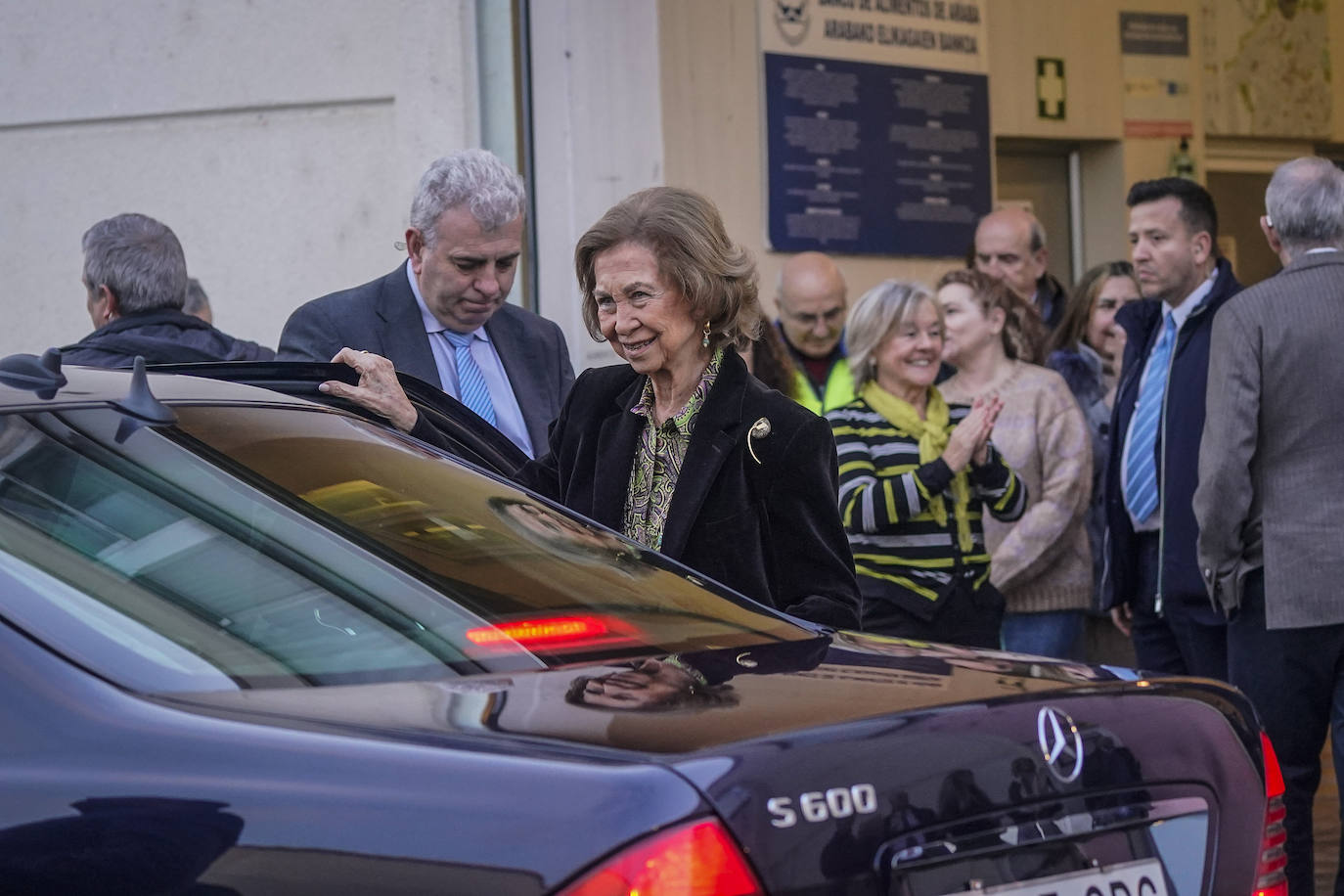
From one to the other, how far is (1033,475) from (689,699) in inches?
158

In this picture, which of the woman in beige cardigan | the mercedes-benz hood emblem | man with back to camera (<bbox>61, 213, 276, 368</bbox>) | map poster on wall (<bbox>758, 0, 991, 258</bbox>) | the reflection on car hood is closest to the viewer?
the reflection on car hood

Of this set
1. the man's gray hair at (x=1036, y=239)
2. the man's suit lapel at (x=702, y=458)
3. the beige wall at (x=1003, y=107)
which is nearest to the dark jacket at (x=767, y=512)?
the man's suit lapel at (x=702, y=458)

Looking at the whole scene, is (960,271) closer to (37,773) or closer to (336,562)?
(336,562)

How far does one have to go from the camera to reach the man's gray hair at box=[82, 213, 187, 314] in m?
5.20

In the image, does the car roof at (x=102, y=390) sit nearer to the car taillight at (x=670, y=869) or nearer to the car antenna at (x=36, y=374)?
the car antenna at (x=36, y=374)

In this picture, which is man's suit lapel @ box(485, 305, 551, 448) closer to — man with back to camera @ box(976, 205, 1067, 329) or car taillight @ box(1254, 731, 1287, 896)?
car taillight @ box(1254, 731, 1287, 896)

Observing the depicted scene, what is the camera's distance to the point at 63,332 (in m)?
7.43

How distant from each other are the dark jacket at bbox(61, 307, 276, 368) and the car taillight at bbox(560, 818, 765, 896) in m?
3.23

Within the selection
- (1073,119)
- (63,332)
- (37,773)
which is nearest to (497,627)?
(37,773)

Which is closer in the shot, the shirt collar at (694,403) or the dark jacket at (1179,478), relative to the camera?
the shirt collar at (694,403)

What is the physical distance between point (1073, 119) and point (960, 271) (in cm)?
368

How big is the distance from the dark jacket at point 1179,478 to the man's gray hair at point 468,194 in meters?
1.84

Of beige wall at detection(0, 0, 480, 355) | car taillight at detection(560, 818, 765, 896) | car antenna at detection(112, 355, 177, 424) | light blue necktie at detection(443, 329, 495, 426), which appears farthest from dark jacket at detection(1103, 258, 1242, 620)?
car taillight at detection(560, 818, 765, 896)

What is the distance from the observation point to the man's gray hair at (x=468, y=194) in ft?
14.3
